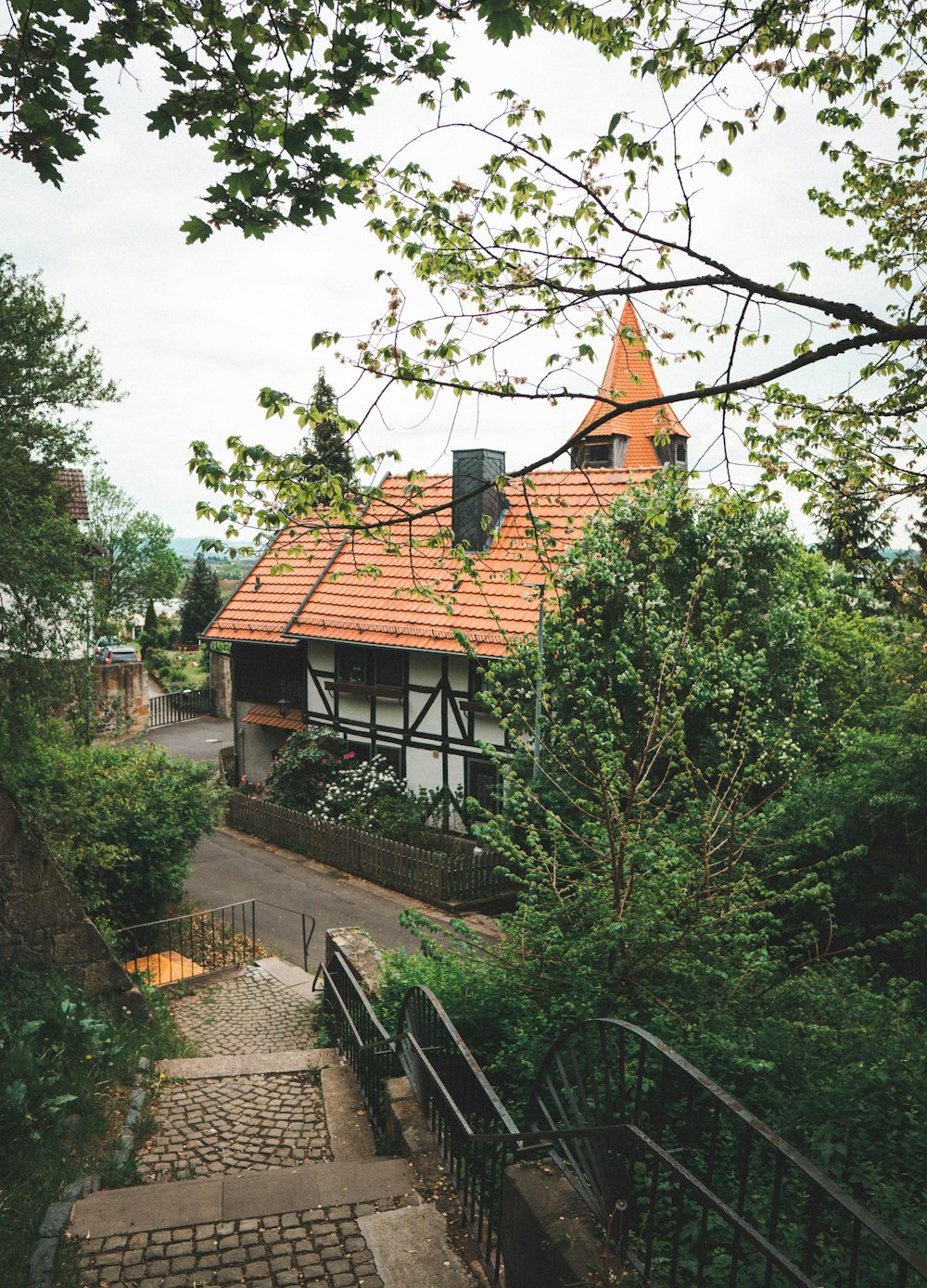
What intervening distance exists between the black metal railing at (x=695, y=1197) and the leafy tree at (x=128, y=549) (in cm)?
4087

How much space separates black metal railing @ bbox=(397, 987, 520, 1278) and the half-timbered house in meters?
8.84

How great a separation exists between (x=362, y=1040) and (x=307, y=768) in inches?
516

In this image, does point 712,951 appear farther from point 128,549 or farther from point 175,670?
point 128,549

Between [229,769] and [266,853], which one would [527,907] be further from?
[229,769]

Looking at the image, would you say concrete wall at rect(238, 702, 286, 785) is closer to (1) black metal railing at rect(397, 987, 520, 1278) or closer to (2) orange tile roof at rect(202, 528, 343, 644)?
(2) orange tile roof at rect(202, 528, 343, 644)

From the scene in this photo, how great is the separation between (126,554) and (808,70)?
48.4m

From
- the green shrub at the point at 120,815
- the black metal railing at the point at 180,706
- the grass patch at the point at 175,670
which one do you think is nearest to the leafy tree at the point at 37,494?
the green shrub at the point at 120,815

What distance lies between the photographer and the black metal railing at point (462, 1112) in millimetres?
4309

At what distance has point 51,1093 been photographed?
19.1 feet

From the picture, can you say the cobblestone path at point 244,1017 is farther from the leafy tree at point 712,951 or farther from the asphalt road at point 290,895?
the asphalt road at point 290,895

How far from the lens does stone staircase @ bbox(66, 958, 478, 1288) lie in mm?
4145

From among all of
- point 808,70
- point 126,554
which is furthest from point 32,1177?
point 126,554

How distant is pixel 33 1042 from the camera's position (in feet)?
20.8

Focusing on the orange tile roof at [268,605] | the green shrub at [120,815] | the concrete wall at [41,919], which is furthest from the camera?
the orange tile roof at [268,605]
